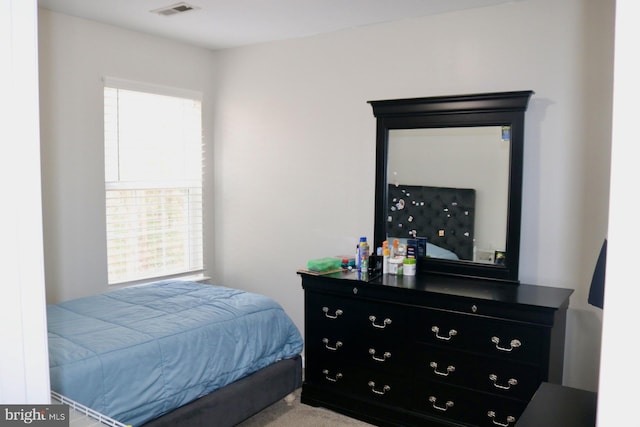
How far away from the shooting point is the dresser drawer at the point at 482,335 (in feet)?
8.61

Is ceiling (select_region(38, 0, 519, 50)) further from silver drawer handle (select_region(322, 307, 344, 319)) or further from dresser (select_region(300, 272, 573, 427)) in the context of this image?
silver drawer handle (select_region(322, 307, 344, 319))

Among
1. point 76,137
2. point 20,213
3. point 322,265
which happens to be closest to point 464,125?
point 322,265

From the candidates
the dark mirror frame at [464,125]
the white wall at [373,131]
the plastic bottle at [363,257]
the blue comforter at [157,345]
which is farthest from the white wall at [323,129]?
the blue comforter at [157,345]

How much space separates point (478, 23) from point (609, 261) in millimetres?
2943

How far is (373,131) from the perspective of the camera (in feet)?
12.2

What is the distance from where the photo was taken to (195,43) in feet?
14.1

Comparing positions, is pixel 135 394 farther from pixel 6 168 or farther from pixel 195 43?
pixel 195 43

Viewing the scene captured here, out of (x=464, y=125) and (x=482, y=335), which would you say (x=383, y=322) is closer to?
(x=482, y=335)

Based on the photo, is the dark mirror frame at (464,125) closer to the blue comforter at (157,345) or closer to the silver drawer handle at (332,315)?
the silver drawer handle at (332,315)

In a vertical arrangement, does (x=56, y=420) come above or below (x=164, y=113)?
below

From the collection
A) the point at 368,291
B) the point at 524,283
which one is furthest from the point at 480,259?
the point at 368,291

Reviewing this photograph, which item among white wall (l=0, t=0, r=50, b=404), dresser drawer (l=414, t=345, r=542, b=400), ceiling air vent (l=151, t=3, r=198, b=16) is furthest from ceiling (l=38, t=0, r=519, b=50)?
white wall (l=0, t=0, r=50, b=404)

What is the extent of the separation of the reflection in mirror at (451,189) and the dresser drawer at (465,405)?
805 millimetres

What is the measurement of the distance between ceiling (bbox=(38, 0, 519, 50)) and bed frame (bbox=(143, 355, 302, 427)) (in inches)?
87.4
